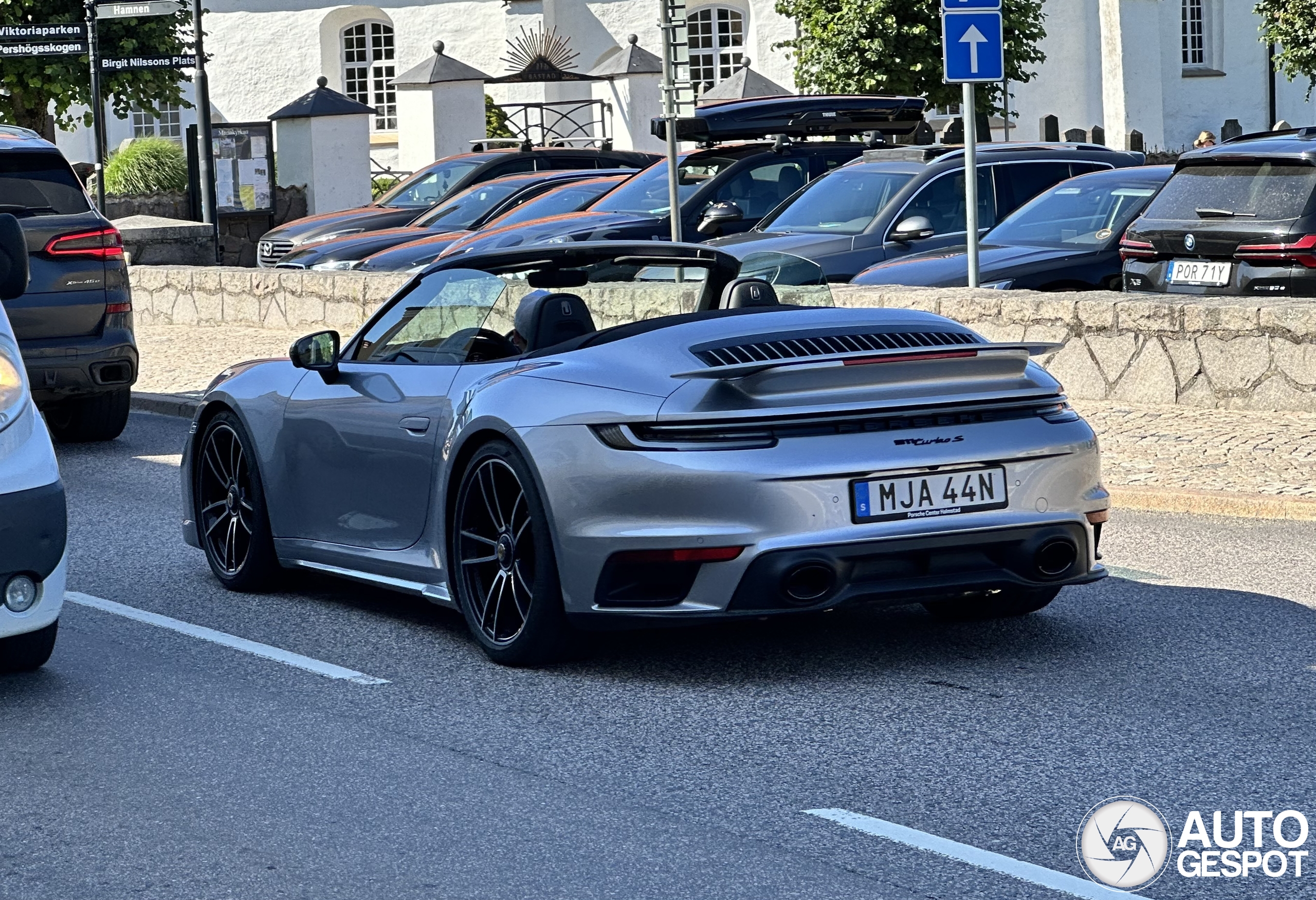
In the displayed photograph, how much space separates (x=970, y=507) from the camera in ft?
20.1

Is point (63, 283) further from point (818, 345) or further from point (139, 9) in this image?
point (139, 9)

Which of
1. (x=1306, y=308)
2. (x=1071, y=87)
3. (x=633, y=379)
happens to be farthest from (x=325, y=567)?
(x=1071, y=87)

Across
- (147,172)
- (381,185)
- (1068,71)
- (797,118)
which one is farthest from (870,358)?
(1068,71)

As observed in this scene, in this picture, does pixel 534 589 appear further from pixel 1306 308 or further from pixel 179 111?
pixel 179 111

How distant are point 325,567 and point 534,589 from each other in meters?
1.54

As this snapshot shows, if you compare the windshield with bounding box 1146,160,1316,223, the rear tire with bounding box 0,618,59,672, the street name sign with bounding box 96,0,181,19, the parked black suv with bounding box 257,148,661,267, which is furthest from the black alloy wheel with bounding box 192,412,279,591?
the parked black suv with bounding box 257,148,661,267

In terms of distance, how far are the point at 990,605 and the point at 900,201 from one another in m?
9.47

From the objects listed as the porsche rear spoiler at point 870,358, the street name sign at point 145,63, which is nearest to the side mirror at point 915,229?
the porsche rear spoiler at point 870,358

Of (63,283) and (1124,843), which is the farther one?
(63,283)

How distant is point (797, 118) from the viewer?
2000cm

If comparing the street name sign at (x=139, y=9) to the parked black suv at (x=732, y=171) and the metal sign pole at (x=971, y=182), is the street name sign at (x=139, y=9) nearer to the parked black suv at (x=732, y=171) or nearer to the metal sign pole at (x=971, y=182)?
the parked black suv at (x=732, y=171)

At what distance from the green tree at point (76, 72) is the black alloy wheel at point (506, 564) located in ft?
79.1

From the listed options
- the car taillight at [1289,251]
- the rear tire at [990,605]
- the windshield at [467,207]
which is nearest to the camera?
the rear tire at [990,605]
